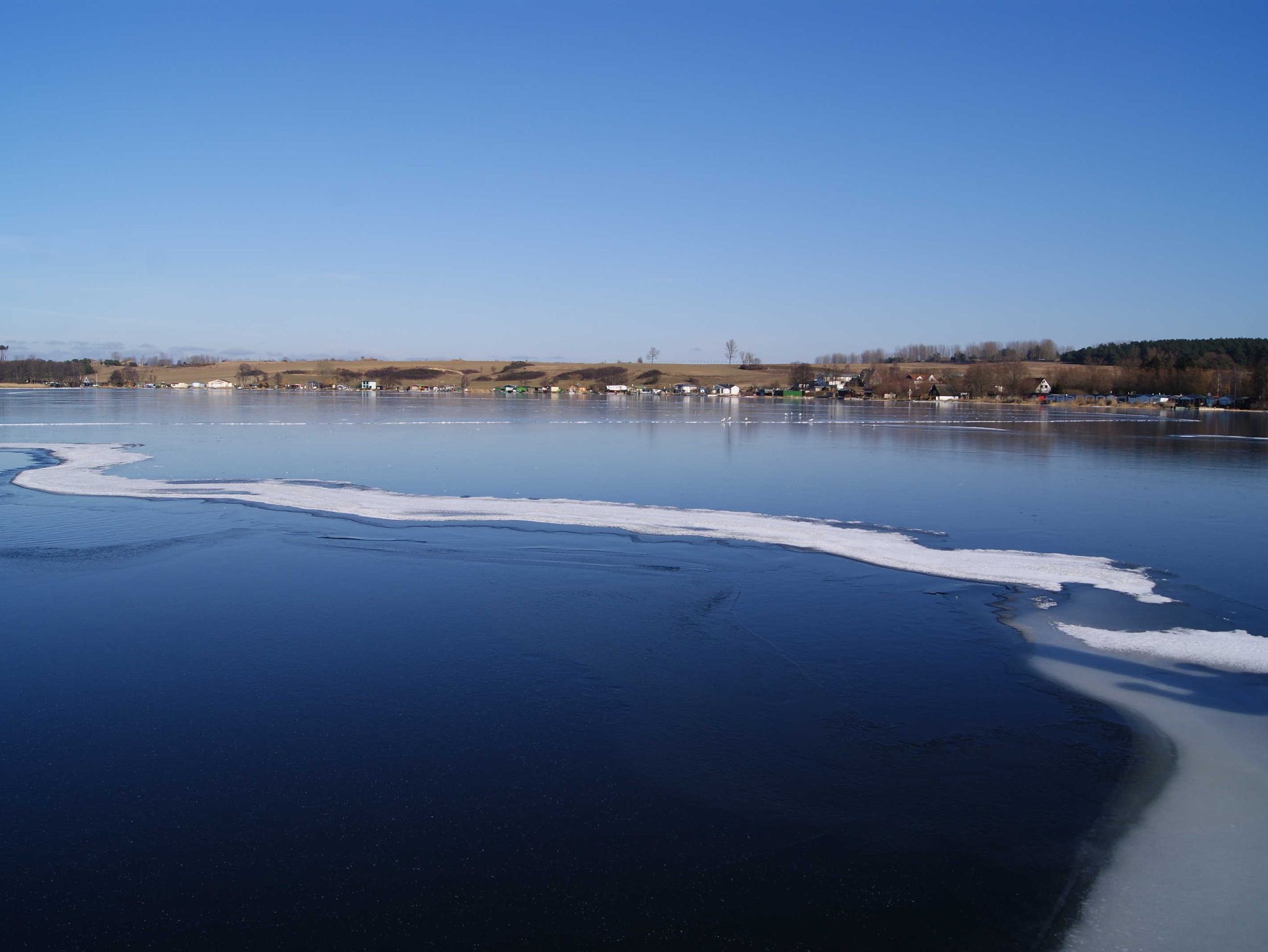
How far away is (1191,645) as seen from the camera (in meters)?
6.66

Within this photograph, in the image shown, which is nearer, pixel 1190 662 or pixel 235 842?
pixel 235 842

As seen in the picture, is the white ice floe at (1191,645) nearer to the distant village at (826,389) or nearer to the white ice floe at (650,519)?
the white ice floe at (650,519)

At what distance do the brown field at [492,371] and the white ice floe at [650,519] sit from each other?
111557 mm

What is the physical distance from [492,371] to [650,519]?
146908 millimetres

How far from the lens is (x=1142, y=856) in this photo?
12.7 ft

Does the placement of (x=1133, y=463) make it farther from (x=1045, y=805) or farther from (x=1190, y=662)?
(x=1045, y=805)

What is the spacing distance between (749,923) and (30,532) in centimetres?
1120

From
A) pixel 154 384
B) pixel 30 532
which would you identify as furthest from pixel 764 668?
pixel 154 384

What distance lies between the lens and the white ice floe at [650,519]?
9109mm

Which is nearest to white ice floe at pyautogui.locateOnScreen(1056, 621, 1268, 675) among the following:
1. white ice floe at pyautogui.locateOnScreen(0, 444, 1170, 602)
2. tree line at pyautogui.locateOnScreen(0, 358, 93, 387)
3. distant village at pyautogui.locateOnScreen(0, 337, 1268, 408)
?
white ice floe at pyautogui.locateOnScreen(0, 444, 1170, 602)

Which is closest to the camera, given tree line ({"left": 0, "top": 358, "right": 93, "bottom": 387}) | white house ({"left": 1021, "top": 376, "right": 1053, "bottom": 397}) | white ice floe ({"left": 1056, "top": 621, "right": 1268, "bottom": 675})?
white ice floe ({"left": 1056, "top": 621, "right": 1268, "bottom": 675})

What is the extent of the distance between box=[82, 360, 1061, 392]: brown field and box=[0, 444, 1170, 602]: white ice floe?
112 m

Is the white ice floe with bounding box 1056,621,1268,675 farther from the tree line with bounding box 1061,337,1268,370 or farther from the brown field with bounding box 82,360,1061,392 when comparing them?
the brown field with bounding box 82,360,1061,392

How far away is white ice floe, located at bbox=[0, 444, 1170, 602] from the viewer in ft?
29.9
